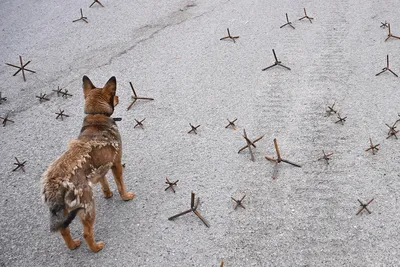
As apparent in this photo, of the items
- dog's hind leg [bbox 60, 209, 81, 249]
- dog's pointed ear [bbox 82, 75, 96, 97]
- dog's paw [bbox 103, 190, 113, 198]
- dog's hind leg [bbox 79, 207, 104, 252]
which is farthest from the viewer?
dog's paw [bbox 103, 190, 113, 198]

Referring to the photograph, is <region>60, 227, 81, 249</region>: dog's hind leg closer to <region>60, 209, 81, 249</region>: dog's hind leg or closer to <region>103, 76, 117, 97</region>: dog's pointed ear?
<region>60, 209, 81, 249</region>: dog's hind leg

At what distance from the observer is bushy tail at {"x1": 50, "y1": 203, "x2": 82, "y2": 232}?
3164 mm

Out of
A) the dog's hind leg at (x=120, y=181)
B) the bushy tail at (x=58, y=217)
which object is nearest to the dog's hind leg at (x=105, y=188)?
the dog's hind leg at (x=120, y=181)

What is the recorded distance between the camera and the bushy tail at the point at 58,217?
10.4 feet

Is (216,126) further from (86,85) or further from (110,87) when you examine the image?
(86,85)

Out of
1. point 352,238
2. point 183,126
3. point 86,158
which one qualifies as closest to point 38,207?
point 86,158

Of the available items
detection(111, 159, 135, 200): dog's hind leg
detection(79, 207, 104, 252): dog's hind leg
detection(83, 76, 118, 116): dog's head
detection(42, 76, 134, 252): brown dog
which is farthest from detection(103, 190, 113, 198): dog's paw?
detection(83, 76, 118, 116): dog's head

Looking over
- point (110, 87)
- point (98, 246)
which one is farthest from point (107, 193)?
point (110, 87)

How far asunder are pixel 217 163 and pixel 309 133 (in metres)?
1.25

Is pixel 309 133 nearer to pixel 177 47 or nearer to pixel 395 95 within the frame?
pixel 395 95

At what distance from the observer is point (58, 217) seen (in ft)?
10.5

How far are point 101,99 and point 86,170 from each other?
0.83 metres

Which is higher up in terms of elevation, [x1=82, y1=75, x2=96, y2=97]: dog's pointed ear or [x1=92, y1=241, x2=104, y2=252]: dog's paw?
[x1=82, y1=75, x2=96, y2=97]: dog's pointed ear

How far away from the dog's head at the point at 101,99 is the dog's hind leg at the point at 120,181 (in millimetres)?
536
